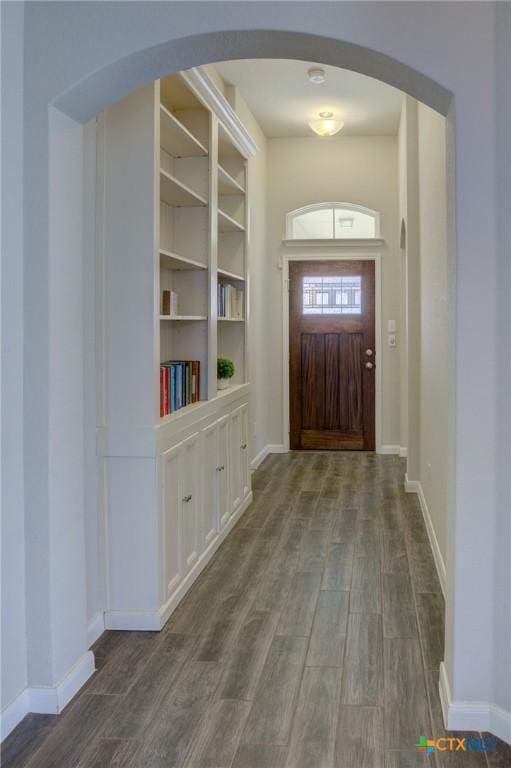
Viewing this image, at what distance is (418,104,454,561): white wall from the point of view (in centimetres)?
364

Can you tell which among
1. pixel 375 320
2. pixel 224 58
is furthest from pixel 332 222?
pixel 224 58

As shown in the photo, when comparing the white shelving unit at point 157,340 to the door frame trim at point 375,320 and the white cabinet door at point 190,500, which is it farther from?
the door frame trim at point 375,320

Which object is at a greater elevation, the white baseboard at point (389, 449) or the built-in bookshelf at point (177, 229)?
the built-in bookshelf at point (177, 229)

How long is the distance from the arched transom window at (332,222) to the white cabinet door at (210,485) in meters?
3.99

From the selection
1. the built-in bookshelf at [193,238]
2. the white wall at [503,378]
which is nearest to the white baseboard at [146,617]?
the built-in bookshelf at [193,238]

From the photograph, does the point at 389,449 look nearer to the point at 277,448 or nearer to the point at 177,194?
the point at 277,448

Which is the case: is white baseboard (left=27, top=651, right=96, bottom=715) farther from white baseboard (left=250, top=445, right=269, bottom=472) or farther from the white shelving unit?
white baseboard (left=250, top=445, right=269, bottom=472)

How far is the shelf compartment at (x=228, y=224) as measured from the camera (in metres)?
4.71

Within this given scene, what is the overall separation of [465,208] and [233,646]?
196 centimetres

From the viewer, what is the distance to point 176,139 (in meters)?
3.75

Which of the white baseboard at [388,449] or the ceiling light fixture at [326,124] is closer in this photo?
the ceiling light fixture at [326,124]

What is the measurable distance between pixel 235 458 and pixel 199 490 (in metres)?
1.03

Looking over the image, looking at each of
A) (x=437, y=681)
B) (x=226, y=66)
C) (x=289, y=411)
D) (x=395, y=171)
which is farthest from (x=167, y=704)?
(x=395, y=171)

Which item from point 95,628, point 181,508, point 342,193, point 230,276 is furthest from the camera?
point 342,193
